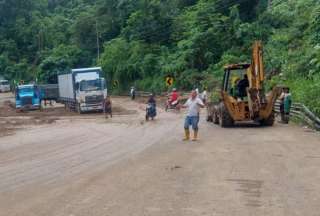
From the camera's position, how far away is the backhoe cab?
2662 centimetres

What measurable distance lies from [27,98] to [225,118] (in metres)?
29.7

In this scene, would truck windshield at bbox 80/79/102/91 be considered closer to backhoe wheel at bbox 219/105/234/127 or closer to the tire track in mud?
the tire track in mud

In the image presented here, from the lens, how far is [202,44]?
213 ft

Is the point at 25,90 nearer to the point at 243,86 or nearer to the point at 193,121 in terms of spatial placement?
the point at 243,86

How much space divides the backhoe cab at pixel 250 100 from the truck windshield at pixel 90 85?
20.5m

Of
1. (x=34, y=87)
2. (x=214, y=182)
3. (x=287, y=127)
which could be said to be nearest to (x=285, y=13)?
(x=34, y=87)

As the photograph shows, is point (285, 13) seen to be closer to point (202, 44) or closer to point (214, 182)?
point (202, 44)

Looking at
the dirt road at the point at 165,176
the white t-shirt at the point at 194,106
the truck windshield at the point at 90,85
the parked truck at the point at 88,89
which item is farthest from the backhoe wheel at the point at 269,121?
the truck windshield at the point at 90,85

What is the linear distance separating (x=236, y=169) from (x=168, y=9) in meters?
67.3

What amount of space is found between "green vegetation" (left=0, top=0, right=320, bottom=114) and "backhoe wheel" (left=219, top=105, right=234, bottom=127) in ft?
11.9

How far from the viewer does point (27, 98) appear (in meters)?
53.2

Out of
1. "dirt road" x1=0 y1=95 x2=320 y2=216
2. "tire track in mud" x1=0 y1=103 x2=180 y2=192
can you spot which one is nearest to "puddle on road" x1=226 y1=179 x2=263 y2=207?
"dirt road" x1=0 y1=95 x2=320 y2=216

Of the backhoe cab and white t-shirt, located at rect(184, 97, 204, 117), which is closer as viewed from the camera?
white t-shirt, located at rect(184, 97, 204, 117)

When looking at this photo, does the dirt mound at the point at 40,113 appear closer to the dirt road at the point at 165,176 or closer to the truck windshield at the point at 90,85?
the truck windshield at the point at 90,85
